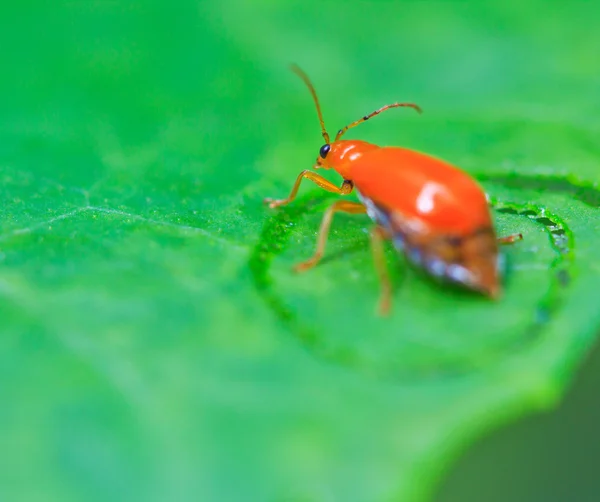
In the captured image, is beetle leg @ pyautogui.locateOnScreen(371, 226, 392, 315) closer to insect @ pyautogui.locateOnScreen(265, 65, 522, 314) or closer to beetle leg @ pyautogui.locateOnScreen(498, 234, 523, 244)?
insect @ pyautogui.locateOnScreen(265, 65, 522, 314)

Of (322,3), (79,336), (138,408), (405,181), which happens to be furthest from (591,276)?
(322,3)

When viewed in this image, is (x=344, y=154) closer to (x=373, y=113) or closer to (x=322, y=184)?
(x=322, y=184)

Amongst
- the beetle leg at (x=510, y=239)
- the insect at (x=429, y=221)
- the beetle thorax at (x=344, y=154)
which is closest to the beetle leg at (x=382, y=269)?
the insect at (x=429, y=221)

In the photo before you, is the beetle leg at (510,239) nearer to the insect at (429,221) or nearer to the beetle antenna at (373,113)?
the insect at (429,221)

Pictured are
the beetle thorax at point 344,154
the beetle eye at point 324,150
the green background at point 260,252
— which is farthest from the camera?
the beetle eye at point 324,150

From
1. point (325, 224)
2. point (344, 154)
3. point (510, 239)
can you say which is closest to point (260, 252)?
point (325, 224)

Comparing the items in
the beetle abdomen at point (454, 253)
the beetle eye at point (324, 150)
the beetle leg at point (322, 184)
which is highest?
the beetle eye at point (324, 150)
